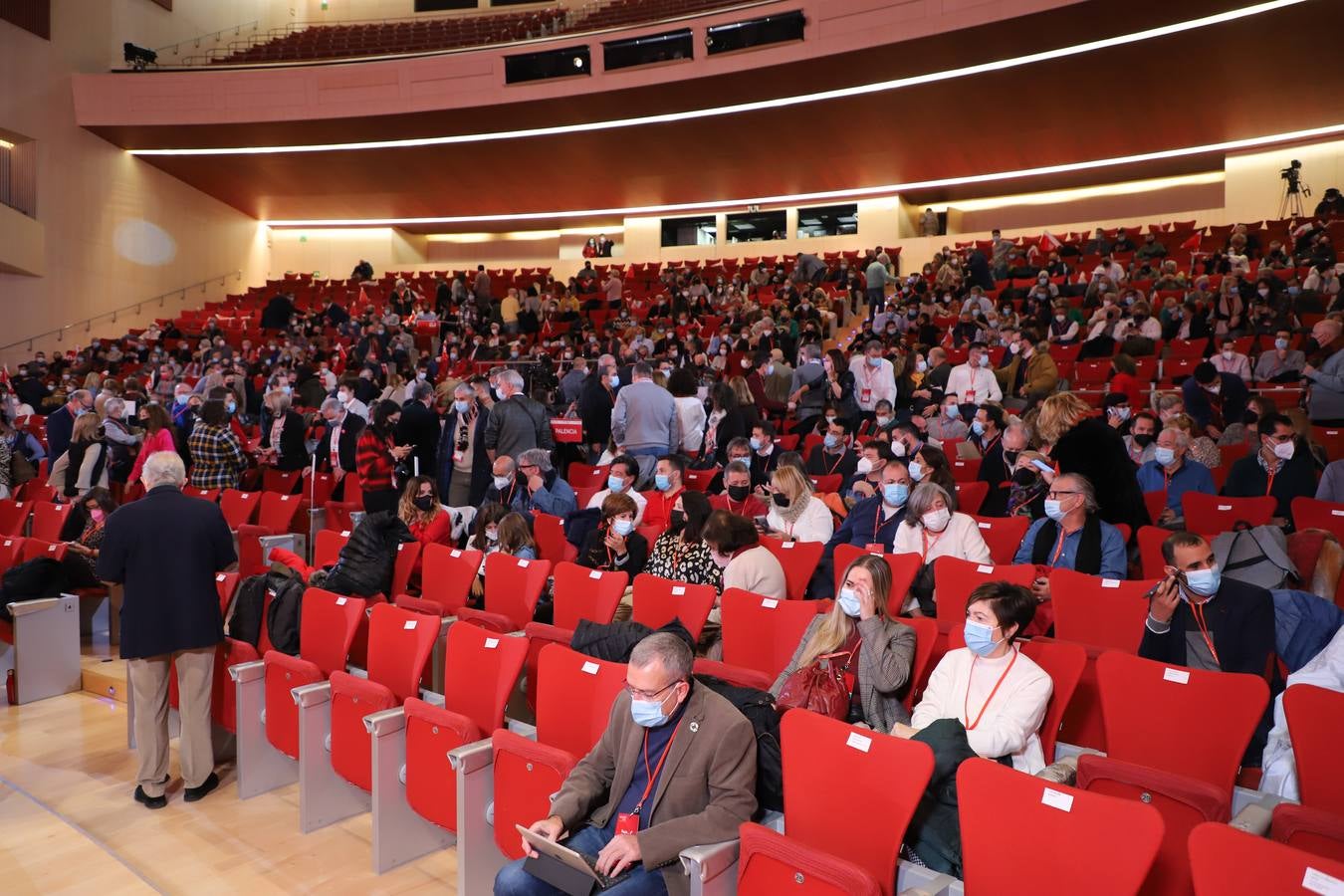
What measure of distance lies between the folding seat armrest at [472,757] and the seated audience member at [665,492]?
2.60 metres

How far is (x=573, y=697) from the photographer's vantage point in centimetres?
326

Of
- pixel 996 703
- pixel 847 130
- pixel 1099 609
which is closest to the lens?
pixel 996 703

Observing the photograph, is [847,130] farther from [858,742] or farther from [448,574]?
[858,742]

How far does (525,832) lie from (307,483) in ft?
19.7

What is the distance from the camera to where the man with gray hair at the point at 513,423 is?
21.7ft

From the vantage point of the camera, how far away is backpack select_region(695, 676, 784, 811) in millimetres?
2742

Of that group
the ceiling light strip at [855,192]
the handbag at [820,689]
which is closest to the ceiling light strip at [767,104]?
the ceiling light strip at [855,192]

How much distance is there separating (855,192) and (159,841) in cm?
1695

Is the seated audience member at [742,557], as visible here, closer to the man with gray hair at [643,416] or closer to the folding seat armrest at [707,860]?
the folding seat armrest at [707,860]

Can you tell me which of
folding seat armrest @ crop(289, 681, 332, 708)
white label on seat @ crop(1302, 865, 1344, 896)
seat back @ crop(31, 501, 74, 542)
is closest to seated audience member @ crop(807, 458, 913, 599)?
folding seat armrest @ crop(289, 681, 332, 708)

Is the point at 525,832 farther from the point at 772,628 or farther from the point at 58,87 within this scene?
the point at 58,87

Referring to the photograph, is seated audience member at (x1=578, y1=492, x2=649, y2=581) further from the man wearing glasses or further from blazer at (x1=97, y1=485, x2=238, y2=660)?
the man wearing glasses

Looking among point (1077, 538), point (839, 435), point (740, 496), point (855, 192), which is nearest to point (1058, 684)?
point (1077, 538)

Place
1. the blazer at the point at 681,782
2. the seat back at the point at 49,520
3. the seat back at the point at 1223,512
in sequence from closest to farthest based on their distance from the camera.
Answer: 1. the blazer at the point at 681,782
2. the seat back at the point at 1223,512
3. the seat back at the point at 49,520
